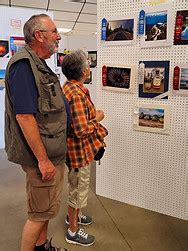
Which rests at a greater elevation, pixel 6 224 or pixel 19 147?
pixel 19 147

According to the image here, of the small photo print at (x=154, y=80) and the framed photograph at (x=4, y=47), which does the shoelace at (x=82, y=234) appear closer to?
the small photo print at (x=154, y=80)

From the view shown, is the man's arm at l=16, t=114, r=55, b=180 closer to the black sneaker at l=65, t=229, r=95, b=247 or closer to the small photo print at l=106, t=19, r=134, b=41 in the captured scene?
the black sneaker at l=65, t=229, r=95, b=247

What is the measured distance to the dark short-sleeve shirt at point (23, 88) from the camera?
134cm

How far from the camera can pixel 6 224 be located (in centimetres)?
227

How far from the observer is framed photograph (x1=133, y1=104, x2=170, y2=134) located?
85.0 inches

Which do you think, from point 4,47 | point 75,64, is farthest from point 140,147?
point 4,47

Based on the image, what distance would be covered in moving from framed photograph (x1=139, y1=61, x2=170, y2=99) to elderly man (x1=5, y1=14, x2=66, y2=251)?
907 millimetres

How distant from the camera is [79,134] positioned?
180 centimetres

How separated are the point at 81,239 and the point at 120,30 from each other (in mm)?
1628

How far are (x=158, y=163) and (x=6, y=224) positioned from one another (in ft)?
4.32

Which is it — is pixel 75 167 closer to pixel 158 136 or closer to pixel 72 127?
pixel 72 127

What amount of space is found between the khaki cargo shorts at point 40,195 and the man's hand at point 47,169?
46mm

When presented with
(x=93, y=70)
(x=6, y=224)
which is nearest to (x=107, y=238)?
(x=6, y=224)

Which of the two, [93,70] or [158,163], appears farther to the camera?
[93,70]
